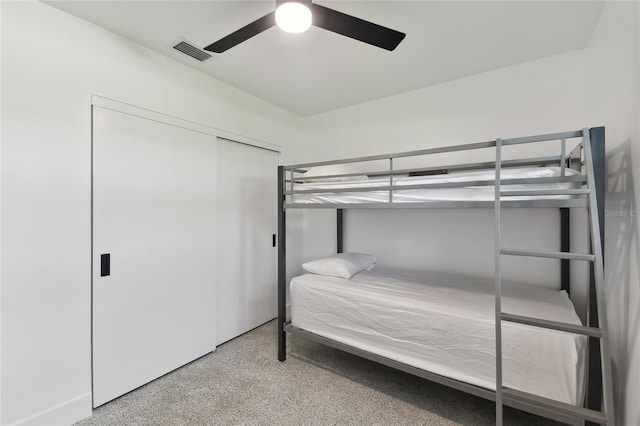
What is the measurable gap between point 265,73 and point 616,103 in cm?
249

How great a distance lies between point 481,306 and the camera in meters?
1.79

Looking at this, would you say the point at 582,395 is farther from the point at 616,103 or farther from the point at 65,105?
the point at 65,105

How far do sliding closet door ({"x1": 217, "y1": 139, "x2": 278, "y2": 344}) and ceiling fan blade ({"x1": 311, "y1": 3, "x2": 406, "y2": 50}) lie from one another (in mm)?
1749

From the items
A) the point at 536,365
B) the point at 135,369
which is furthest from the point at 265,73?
the point at 536,365

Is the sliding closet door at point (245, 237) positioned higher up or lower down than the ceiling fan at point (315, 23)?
lower down

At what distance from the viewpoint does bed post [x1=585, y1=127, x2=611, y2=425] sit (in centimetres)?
133

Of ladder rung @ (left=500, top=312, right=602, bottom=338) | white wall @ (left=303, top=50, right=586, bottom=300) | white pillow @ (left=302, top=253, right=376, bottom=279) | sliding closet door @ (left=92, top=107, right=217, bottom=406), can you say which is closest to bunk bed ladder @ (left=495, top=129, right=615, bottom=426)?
ladder rung @ (left=500, top=312, right=602, bottom=338)

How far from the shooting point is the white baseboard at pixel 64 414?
166 cm

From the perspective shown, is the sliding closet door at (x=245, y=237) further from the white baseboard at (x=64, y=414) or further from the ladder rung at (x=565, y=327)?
the ladder rung at (x=565, y=327)

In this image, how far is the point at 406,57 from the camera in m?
2.30

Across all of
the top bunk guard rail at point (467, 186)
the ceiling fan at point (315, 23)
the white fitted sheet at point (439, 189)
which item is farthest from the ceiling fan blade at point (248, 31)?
the white fitted sheet at point (439, 189)

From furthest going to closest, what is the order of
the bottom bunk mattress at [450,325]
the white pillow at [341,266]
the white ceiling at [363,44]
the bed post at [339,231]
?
the bed post at [339,231]
the white pillow at [341,266]
the white ceiling at [363,44]
the bottom bunk mattress at [450,325]

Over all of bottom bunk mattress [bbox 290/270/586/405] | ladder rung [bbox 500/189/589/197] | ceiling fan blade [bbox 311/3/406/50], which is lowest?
bottom bunk mattress [bbox 290/270/586/405]

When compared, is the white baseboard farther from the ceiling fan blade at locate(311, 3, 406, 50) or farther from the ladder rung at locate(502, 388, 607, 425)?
the ceiling fan blade at locate(311, 3, 406, 50)
